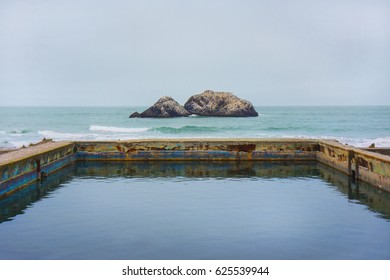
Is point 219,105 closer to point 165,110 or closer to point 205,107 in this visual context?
point 205,107

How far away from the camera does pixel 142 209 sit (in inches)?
379

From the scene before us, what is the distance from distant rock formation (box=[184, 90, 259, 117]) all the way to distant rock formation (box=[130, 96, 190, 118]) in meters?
3.45

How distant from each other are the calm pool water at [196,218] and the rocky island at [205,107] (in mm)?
77283

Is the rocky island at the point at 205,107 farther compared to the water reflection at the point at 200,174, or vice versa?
the rocky island at the point at 205,107

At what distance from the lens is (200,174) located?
14508 mm

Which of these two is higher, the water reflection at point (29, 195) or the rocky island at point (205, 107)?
the rocky island at point (205, 107)

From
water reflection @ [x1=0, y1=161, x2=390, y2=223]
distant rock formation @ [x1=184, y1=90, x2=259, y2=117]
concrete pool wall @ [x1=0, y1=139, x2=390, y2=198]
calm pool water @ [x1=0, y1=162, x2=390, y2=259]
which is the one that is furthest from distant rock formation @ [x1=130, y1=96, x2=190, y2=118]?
calm pool water @ [x1=0, y1=162, x2=390, y2=259]

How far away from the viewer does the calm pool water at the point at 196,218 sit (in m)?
6.90

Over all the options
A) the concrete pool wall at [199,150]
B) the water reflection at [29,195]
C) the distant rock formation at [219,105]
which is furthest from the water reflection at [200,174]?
the distant rock formation at [219,105]

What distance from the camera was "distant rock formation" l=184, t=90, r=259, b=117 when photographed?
93.9 m

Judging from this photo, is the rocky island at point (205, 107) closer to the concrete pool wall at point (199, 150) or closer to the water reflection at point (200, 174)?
the concrete pool wall at point (199, 150)

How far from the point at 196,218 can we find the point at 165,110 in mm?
83308

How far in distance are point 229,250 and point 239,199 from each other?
12.4 ft

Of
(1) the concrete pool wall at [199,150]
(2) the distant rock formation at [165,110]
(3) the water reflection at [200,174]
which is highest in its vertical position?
(2) the distant rock formation at [165,110]
